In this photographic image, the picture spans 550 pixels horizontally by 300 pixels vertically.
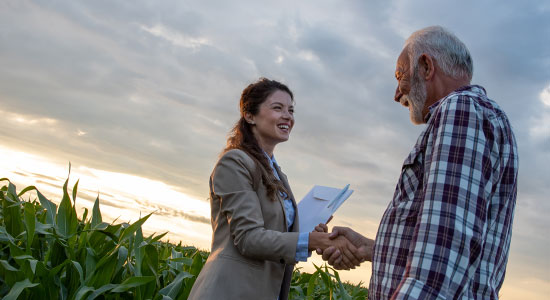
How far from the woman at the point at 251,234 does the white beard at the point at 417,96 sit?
910mm

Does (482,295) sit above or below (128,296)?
above

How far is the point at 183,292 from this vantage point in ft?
10.9

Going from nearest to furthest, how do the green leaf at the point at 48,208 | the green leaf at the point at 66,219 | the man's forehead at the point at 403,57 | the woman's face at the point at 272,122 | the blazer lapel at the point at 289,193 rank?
the man's forehead at the point at 403,57
the blazer lapel at the point at 289,193
the woman's face at the point at 272,122
the green leaf at the point at 66,219
the green leaf at the point at 48,208

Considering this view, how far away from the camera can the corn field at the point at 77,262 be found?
2.91 metres

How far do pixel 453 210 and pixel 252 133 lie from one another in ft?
6.57

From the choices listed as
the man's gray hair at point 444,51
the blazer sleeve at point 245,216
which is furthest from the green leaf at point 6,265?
the man's gray hair at point 444,51

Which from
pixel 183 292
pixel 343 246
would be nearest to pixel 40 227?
pixel 183 292

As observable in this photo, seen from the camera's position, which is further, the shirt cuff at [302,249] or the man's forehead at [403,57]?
the shirt cuff at [302,249]

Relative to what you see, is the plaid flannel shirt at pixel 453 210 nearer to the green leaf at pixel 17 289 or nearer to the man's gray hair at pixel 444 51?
the man's gray hair at pixel 444 51

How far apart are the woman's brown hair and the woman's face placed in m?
0.04

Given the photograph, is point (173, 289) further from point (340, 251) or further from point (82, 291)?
point (340, 251)

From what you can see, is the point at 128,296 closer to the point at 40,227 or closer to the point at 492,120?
the point at 40,227

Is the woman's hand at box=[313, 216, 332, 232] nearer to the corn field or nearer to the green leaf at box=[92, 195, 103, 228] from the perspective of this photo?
the corn field

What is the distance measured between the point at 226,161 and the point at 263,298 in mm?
710
